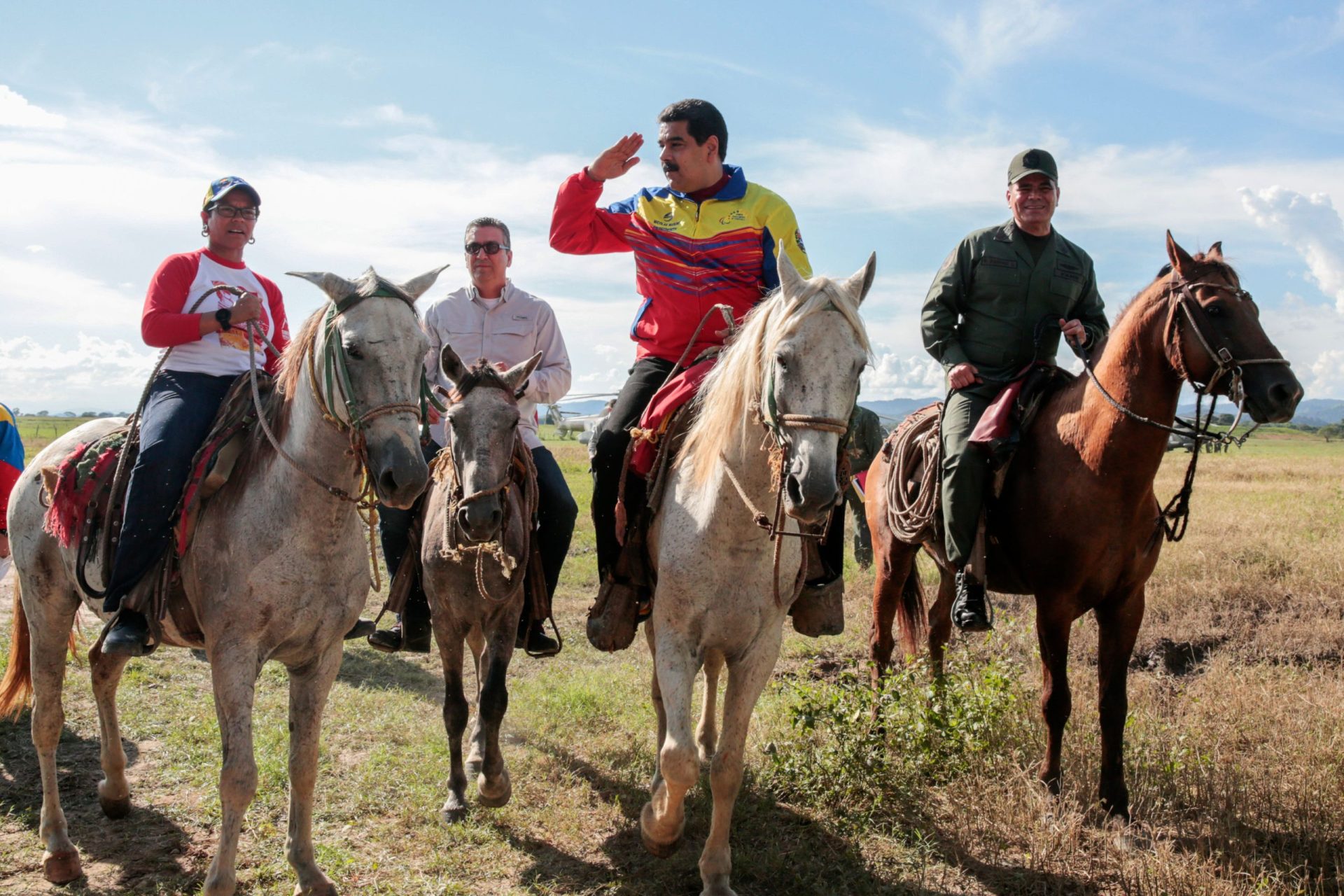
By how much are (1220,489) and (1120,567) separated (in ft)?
60.7

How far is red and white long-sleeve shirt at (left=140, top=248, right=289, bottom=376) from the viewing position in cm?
435

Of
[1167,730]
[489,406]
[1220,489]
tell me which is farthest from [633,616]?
[1220,489]

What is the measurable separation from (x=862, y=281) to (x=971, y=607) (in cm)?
244

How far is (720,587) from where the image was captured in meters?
4.07

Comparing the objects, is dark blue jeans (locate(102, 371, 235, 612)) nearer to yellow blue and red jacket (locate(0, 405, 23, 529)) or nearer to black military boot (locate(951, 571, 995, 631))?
yellow blue and red jacket (locate(0, 405, 23, 529))

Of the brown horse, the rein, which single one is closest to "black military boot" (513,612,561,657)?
the brown horse

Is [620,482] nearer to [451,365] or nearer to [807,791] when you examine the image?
[451,365]

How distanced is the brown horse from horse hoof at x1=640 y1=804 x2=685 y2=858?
220 centimetres

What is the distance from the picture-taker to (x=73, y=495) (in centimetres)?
454

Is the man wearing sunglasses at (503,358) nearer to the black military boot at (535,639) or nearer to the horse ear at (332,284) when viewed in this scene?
the black military boot at (535,639)

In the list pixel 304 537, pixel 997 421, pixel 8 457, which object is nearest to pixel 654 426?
pixel 304 537

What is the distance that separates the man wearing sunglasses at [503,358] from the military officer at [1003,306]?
7.78ft

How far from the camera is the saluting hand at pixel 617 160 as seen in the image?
510 centimetres

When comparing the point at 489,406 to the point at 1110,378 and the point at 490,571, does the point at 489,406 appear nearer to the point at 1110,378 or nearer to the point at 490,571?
the point at 490,571
